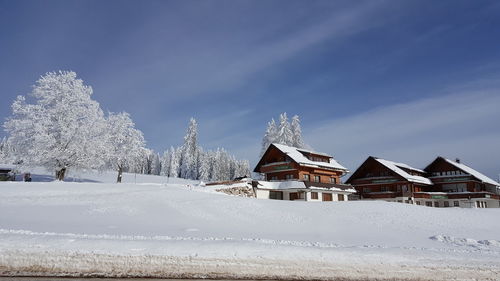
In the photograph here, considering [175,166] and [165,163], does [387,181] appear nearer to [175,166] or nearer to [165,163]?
[175,166]

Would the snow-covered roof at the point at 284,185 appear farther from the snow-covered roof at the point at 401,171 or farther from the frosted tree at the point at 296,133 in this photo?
the frosted tree at the point at 296,133

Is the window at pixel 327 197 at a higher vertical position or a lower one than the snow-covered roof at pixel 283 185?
lower

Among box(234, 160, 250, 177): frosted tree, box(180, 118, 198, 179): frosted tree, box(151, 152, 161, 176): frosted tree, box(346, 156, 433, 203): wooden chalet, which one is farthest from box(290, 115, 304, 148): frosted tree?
box(151, 152, 161, 176): frosted tree

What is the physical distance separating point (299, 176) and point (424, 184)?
99.6ft

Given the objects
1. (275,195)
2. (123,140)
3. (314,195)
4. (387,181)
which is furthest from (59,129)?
(387,181)

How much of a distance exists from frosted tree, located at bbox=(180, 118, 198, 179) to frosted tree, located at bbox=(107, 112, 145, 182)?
142ft

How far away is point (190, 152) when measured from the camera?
110 meters

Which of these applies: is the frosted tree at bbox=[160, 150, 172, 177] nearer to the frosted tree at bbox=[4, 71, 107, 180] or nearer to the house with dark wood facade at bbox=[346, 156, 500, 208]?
the house with dark wood facade at bbox=[346, 156, 500, 208]

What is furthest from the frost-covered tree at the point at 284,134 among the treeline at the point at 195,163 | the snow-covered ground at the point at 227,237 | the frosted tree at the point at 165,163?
the frosted tree at the point at 165,163

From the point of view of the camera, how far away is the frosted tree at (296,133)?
7744 cm

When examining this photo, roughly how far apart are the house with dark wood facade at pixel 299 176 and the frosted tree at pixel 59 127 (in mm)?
21829

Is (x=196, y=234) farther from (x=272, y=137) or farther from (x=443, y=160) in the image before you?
(x=443, y=160)

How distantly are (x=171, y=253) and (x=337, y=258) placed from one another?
5.47 metres

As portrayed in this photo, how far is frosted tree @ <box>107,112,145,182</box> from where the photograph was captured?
58.7m
